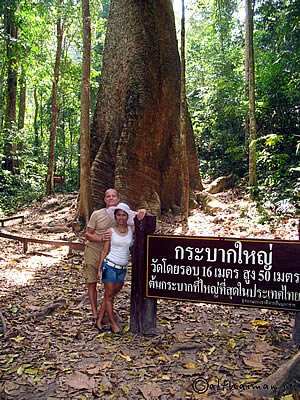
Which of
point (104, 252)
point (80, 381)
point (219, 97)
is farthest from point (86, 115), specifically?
point (219, 97)

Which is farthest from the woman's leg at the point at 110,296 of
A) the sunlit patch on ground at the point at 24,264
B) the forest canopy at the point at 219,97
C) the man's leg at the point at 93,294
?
the forest canopy at the point at 219,97

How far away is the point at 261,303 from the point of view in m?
3.59

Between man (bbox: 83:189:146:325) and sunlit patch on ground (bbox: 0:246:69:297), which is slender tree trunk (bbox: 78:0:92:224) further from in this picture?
man (bbox: 83:189:146:325)

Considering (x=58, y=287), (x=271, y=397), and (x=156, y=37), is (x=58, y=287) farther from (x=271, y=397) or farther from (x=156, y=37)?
(x=156, y=37)

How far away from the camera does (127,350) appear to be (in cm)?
388

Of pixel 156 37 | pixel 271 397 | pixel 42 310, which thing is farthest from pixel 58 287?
pixel 156 37

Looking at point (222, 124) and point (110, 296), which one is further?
point (222, 124)

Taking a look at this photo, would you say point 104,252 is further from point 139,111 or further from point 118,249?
point 139,111

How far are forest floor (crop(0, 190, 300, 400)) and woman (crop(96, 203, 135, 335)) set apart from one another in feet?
1.64

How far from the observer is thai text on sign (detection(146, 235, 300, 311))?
3.57 metres

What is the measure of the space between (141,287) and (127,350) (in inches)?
28.2

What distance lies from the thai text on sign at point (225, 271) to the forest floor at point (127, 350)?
1.93 feet

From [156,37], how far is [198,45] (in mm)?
16930

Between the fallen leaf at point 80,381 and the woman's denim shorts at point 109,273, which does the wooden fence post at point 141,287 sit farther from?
the fallen leaf at point 80,381
